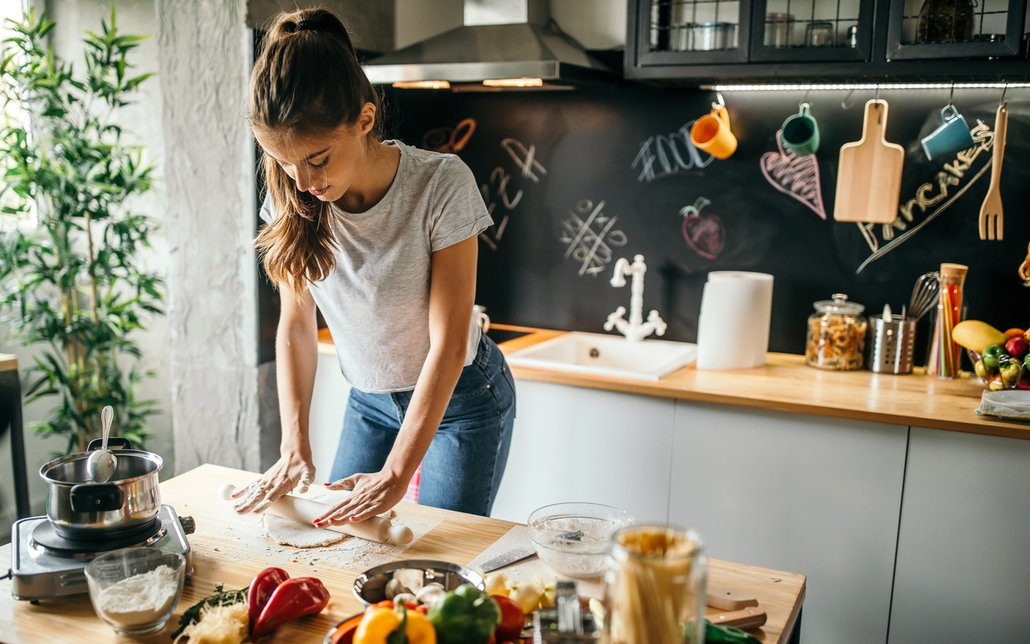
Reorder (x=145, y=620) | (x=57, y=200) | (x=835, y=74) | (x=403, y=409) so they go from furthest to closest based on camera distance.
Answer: (x=57, y=200) < (x=835, y=74) < (x=403, y=409) < (x=145, y=620)

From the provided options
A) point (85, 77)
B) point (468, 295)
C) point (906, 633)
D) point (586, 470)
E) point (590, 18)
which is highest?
point (590, 18)

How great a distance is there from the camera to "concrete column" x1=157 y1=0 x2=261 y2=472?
244cm

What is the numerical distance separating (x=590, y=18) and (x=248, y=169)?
1.19 metres

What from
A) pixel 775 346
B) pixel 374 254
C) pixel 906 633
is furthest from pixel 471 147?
pixel 906 633

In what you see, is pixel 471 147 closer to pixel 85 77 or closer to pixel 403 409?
pixel 85 77

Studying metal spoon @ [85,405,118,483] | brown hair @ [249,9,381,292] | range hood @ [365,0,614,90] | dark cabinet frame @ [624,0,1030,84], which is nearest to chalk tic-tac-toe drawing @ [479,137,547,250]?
range hood @ [365,0,614,90]

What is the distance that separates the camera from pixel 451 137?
3051 mm

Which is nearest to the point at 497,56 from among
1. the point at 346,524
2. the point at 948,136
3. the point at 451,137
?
the point at 451,137

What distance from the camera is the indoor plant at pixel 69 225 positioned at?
8.59ft

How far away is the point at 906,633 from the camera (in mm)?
2104

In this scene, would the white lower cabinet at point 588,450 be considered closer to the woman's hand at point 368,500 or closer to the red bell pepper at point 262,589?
the woman's hand at point 368,500

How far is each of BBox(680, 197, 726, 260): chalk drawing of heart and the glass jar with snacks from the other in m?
0.38

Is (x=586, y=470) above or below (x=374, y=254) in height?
below

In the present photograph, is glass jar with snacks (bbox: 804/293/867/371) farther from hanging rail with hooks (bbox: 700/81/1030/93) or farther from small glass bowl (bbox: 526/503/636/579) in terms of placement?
small glass bowl (bbox: 526/503/636/579)
